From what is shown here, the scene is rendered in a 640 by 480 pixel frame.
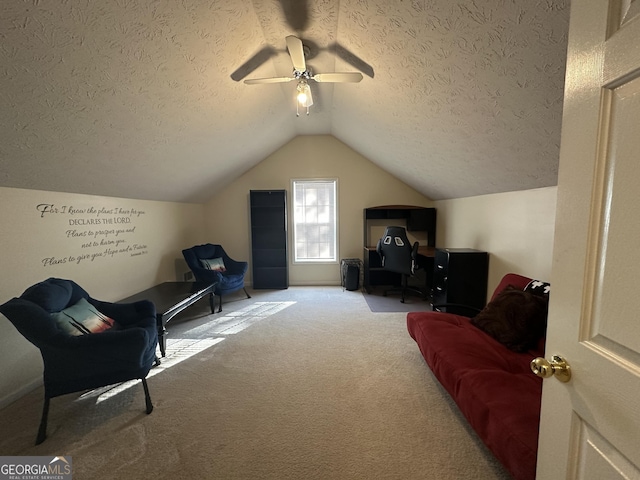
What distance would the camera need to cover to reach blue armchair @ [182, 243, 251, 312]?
3.60 meters

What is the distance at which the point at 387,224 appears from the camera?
4.91 metres

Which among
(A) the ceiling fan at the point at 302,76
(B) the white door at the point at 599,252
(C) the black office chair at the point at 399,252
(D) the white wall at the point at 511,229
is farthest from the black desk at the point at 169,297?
(D) the white wall at the point at 511,229

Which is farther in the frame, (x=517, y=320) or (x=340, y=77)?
(x=340, y=77)

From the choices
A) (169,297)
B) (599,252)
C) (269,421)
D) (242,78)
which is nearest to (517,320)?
(599,252)

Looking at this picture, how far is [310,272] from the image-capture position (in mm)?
5043

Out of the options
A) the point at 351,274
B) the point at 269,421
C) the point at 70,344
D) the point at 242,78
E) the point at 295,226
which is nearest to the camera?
the point at 70,344

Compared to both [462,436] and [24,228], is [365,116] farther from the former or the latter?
[24,228]

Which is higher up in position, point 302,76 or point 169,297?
point 302,76

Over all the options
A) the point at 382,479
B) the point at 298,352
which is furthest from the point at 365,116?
the point at 382,479

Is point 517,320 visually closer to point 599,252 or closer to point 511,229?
point 511,229

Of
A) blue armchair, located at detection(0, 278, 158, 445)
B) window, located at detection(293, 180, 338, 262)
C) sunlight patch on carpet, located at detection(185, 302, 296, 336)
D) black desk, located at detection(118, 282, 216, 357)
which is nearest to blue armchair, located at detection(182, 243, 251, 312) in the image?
black desk, located at detection(118, 282, 216, 357)

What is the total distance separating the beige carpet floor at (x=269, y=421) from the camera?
1415 mm

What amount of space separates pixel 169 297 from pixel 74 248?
37.6 inches

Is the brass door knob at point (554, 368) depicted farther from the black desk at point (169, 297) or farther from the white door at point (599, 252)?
the black desk at point (169, 297)
